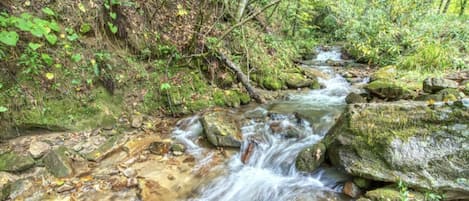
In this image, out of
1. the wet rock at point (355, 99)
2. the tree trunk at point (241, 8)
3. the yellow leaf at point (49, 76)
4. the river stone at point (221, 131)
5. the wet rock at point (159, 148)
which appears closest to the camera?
the yellow leaf at point (49, 76)

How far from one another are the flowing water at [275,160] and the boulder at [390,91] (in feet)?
2.38

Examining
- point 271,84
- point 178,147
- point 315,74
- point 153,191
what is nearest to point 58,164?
point 153,191

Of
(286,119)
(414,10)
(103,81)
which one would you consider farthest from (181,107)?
(414,10)

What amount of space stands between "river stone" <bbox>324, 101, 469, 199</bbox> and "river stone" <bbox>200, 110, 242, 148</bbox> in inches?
53.7

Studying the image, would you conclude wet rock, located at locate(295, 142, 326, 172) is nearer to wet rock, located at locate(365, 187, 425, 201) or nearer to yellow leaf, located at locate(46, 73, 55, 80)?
wet rock, located at locate(365, 187, 425, 201)

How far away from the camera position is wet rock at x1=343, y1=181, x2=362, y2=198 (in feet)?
9.40

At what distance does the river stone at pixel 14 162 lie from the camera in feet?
10.1

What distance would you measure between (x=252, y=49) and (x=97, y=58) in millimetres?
3241

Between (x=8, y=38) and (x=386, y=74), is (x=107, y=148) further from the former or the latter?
(x=386, y=74)

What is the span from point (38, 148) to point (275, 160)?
2910 mm

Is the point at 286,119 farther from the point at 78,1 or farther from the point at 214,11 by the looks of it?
the point at 78,1

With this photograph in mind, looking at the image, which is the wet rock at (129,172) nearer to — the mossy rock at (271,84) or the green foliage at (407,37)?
the mossy rock at (271,84)

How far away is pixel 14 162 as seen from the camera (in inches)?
123

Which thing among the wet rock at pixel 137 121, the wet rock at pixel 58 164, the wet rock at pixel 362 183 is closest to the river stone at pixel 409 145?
the wet rock at pixel 362 183
